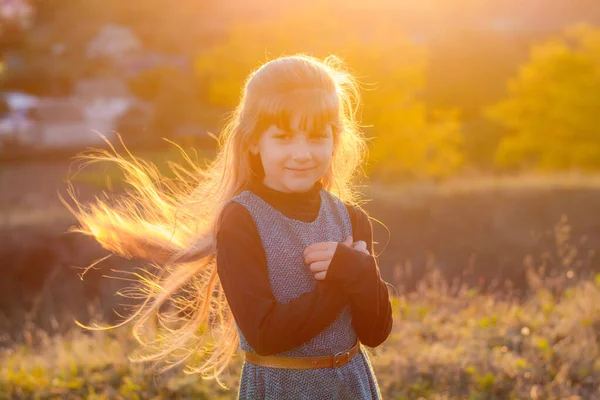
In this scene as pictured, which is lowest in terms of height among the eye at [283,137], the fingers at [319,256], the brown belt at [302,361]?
the brown belt at [302,361]

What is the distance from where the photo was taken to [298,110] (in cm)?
179

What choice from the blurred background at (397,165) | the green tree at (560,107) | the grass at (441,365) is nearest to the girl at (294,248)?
the blurred background at (397,165)

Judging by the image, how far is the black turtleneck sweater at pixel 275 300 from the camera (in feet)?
5.64

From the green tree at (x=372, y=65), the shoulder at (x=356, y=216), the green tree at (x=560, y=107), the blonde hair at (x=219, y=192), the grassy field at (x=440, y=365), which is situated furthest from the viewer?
the green tree at (x=560, y=107)

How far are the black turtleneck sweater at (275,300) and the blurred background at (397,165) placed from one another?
36cm

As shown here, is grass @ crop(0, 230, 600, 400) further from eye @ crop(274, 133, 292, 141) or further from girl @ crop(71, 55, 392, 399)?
eye @ crop(274, 133, 292, 141)

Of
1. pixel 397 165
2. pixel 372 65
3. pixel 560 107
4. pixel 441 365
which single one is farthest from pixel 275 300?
pixel 560 107

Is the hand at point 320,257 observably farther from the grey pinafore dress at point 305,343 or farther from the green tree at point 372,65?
the green tree at point 372,65

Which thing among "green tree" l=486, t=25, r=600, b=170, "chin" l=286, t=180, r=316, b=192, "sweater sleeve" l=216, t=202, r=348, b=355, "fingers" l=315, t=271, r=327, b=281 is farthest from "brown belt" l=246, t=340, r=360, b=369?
"green tree" l=486, t=25, r=600, b=170

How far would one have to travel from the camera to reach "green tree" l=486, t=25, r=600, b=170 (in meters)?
22.8

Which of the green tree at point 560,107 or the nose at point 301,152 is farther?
the green tree at point 560,107

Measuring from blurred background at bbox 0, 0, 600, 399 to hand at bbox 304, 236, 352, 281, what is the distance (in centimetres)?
43

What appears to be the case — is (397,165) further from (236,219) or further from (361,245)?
(236,219)

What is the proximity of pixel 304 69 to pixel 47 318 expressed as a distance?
9788 millimetres
